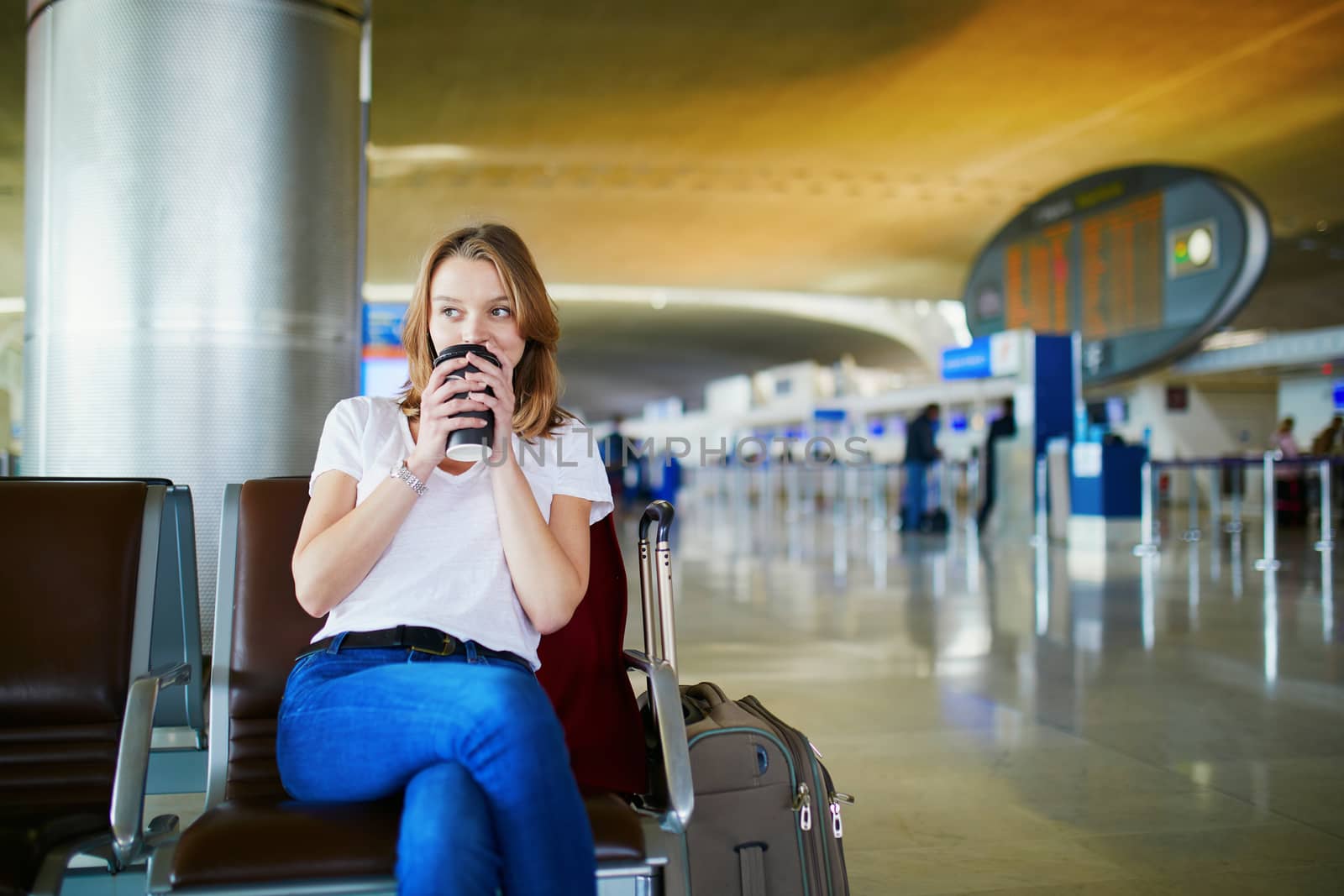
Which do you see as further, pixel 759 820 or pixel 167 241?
pixel 167 241

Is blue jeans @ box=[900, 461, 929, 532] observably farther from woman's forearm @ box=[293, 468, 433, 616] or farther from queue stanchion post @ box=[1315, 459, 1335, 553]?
woman's forearm @ box=[293, 468, 433, 616]

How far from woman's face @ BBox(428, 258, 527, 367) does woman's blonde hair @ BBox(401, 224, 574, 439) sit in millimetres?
13

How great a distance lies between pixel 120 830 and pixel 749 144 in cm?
1139

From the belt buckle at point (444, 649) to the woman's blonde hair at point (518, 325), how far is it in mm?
397

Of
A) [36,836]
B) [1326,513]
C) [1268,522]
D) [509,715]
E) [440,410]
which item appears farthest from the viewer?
[1326,513]

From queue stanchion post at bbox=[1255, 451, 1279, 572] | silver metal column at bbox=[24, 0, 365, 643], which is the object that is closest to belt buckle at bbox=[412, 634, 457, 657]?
silver metal column at bbox=[24, 0, 365, 643]

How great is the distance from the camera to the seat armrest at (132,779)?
1.53m

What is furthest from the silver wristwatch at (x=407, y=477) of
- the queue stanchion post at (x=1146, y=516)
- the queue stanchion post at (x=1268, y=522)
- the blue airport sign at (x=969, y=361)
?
the blue airport sign at (x=969, y=361)

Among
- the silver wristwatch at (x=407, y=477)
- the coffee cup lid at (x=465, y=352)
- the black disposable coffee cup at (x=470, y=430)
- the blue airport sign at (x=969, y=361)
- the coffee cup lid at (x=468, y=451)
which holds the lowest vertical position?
the silver wristwatch at (x=407, y=477)

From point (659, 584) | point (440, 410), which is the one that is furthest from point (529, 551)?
point (659, 584)

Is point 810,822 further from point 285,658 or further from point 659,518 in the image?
point 285,658

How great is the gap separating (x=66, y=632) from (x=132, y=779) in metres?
0.43

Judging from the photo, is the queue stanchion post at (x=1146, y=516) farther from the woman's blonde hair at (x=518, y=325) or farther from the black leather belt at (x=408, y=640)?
the black leather belt at (x=408, y=640)

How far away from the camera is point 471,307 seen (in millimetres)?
1801
